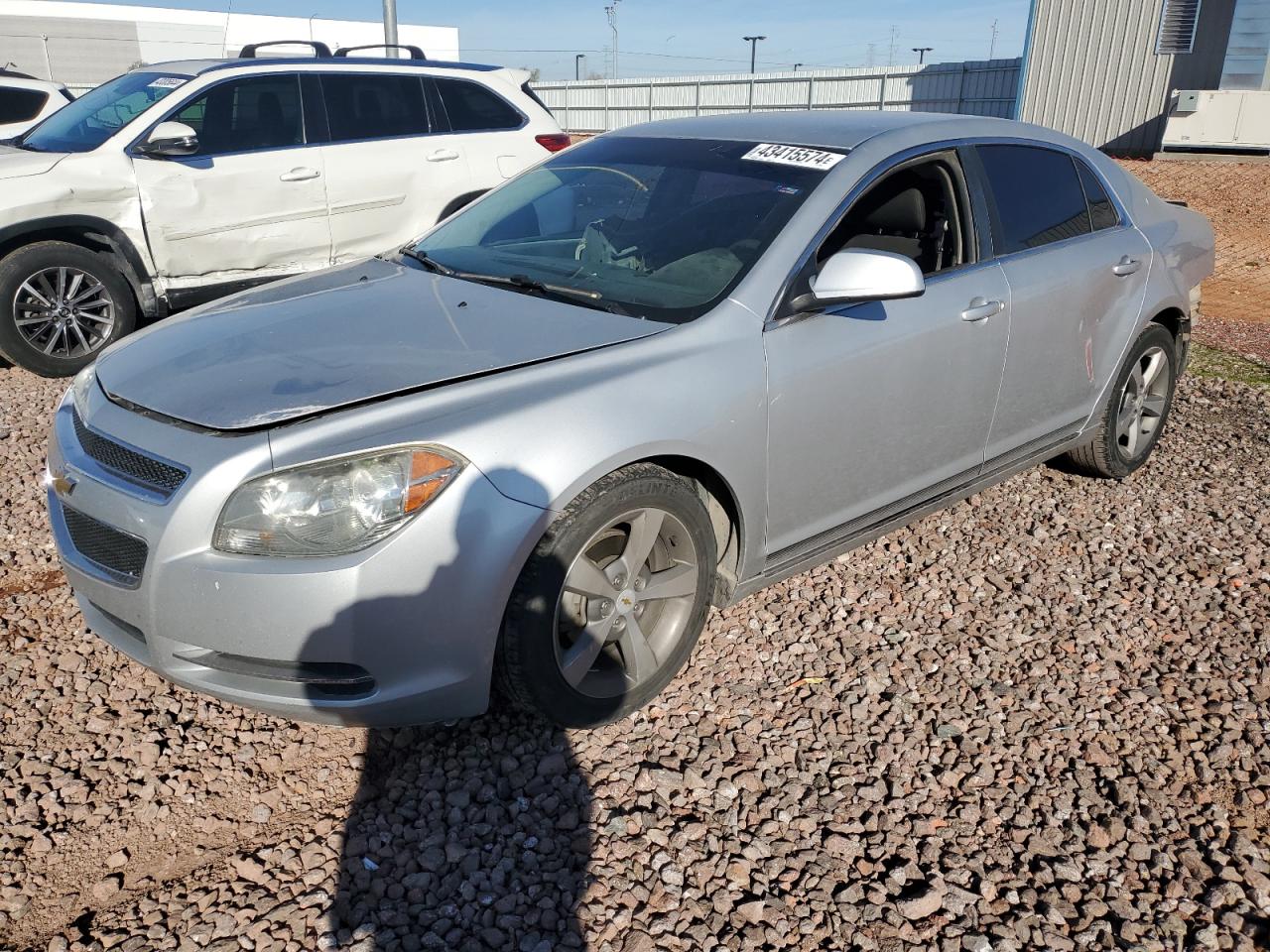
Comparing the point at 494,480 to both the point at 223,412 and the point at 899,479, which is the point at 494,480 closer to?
the point at 223,412

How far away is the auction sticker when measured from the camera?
142 inches

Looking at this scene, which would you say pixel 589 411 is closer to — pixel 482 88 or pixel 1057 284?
pixel 1057 284

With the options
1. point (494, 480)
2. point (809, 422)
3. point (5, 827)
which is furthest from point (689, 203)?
point (5, 827)

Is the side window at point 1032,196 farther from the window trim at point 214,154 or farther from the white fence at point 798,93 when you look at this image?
the white fence at point 798,93

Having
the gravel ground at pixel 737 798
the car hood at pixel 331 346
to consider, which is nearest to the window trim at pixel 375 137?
the car hood at pixel 331 346

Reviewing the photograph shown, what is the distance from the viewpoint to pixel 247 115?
23.6ft

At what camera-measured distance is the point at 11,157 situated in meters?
6.60

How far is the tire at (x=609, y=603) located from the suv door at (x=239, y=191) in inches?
199

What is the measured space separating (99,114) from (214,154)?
0.96m

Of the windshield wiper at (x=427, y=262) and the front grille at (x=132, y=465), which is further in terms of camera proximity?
the windshield wiper at (x=427, y=262)

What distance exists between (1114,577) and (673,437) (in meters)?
2.30

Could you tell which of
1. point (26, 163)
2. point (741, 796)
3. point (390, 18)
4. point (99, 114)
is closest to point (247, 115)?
point (99, 114)

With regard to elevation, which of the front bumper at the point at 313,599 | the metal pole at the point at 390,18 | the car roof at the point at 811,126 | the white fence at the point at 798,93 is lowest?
the white fence at the point at 798,93

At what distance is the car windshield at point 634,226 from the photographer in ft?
Result: 11.1
